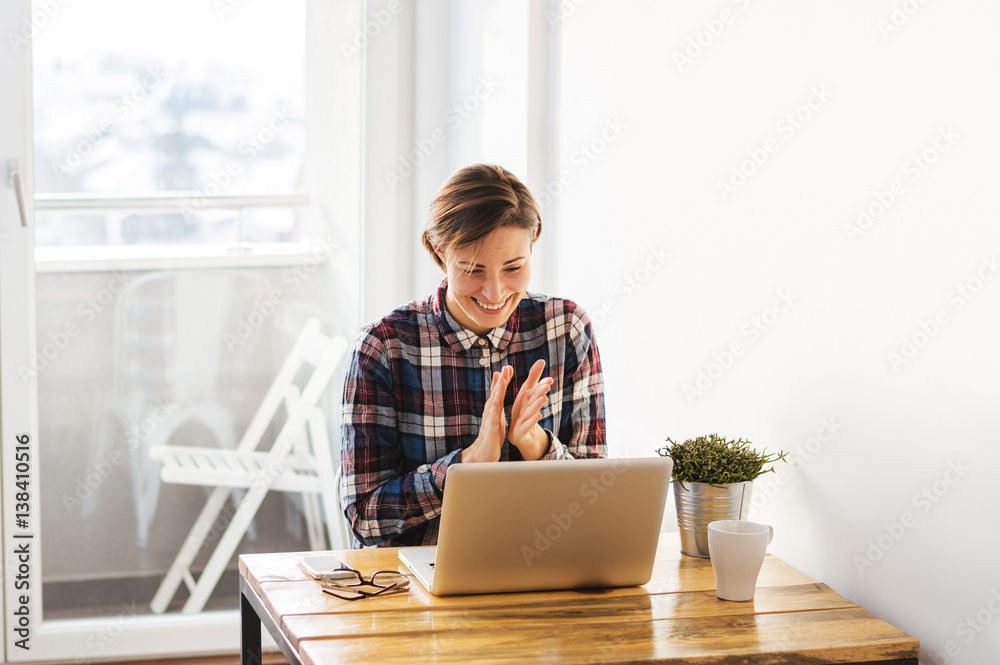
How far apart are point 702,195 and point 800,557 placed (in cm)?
72

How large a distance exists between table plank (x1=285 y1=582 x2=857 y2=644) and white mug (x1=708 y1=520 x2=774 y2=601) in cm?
2

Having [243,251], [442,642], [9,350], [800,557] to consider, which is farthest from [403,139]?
[442,642]

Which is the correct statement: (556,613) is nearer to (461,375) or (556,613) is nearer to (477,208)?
(461,375)

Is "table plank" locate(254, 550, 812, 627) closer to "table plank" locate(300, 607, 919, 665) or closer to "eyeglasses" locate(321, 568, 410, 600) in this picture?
"eyeglasses" locate(321, 568, 410, 600)

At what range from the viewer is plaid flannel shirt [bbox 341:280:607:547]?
181 cm

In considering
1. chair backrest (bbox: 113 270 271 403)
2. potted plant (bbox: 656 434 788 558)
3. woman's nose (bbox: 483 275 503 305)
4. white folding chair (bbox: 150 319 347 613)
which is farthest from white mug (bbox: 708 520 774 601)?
chair backrest (bbox: 113 270 271 403)

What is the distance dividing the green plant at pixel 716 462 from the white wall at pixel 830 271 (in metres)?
0.08

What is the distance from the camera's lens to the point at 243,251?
3045 mm

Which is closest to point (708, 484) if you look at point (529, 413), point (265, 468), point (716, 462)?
point (716, 462)

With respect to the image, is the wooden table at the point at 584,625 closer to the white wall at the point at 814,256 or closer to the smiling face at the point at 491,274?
the white wall at the point at 814,256

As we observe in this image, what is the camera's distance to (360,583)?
1.51 m

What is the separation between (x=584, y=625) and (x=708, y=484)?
416 millimetres

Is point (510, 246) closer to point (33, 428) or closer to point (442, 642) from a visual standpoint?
point (442, 642)

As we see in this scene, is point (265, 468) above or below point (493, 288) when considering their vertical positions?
below
